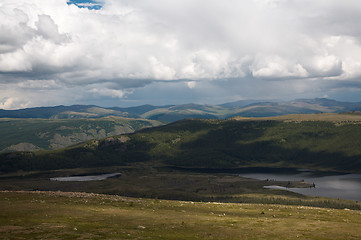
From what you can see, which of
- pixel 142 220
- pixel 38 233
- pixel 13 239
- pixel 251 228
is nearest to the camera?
pixel 13 239

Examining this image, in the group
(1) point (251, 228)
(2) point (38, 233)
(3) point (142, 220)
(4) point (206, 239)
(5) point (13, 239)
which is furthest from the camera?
(3) point (142, 220)

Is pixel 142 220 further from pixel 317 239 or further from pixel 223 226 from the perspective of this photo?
pixel 317 239

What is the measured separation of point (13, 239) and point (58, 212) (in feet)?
89.7

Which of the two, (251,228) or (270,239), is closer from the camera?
(270,239)

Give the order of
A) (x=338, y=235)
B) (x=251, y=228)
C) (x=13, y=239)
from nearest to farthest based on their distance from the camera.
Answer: (x=13, y=239) < (x=338, y=235) < (x=251, y=228)

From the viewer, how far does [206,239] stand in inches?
2119

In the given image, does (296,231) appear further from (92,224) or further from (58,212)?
(58,212)

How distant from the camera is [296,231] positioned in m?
62.2

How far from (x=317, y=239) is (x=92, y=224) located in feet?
125

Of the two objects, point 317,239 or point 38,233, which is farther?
point 317,239

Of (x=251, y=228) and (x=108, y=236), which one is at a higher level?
(x=108, y=236)

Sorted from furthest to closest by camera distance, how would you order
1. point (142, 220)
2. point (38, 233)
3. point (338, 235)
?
point (142, 220), point (338, 235), point (38, 233)

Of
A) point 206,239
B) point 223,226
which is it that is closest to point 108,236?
point 206,239

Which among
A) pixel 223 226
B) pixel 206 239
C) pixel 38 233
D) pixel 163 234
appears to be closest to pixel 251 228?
pixel 223 226
